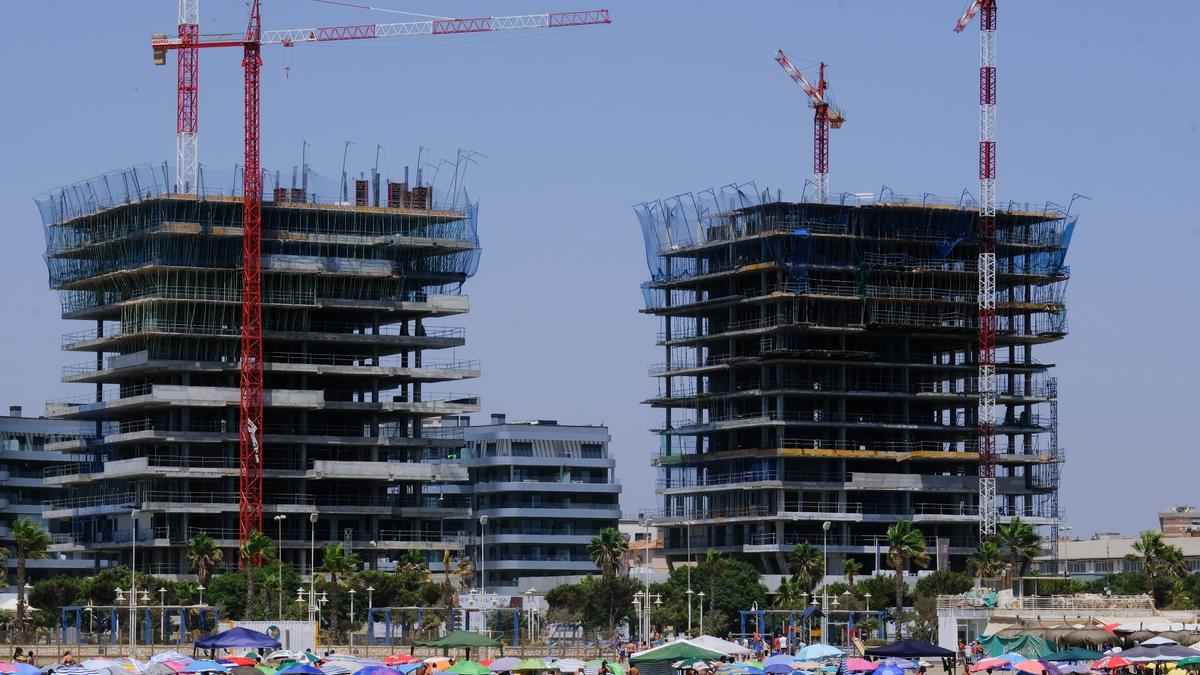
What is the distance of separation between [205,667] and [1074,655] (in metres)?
37.7

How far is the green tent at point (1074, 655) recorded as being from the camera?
106500 mm

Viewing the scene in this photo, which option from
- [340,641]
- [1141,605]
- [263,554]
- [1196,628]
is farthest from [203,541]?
[1196,628]

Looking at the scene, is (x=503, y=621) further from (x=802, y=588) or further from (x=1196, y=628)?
(x=1196, y=628)

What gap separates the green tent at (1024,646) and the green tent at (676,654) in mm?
15261

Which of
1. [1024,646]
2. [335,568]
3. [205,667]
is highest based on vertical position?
[335,568]

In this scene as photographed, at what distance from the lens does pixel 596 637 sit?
182 meters

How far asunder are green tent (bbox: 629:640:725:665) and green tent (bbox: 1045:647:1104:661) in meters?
15.1

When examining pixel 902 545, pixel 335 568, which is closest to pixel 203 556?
pixel 335 568

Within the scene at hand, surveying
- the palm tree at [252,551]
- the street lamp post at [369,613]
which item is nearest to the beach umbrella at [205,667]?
the street lamp post at [369,613]

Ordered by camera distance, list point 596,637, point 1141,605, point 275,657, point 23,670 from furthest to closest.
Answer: point 596,637 → point 1141,605 → point 275,657 → point 23,670

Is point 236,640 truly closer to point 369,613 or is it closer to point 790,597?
point 369,613

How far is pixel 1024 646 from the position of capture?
111500 mm

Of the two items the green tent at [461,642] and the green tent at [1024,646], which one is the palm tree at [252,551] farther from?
the green tent at [1024,646]

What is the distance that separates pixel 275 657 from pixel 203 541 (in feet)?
239
